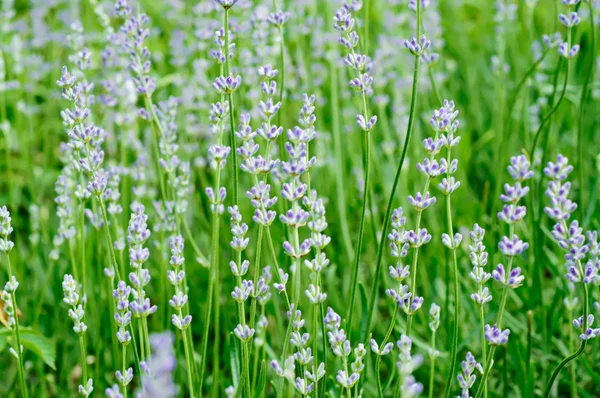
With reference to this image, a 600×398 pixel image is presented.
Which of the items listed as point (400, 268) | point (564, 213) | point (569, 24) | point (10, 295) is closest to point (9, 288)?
point (10, 295)

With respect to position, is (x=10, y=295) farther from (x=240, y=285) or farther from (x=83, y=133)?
(x=240, y=285)

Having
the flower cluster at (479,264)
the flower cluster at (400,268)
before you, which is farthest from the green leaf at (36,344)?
the flower cluster at (479,264)

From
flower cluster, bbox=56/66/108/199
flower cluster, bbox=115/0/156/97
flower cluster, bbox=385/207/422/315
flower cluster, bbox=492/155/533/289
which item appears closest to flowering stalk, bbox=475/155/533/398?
flower cluster, bbox=492/155/533/289

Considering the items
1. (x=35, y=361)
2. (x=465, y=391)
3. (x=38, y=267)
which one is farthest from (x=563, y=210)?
(x=38, y=267)

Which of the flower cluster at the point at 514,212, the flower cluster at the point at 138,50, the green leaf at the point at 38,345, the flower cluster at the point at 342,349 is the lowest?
the green leaf at the point at 38,345

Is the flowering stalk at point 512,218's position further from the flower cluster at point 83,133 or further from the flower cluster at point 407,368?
the flower cluster at point 83,133

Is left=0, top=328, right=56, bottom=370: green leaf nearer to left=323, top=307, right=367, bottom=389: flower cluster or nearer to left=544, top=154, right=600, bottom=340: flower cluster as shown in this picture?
left=323, top=307, right=367, bottom=389: flower cluster

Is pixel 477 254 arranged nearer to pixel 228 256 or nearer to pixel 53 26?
pixel 228 256

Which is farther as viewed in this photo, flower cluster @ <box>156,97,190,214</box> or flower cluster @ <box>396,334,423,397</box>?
flower cluster @ <box>156,97,190,214</box>

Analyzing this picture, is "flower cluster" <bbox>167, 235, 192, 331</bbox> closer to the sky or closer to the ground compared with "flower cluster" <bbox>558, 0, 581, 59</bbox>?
closer to the ground
